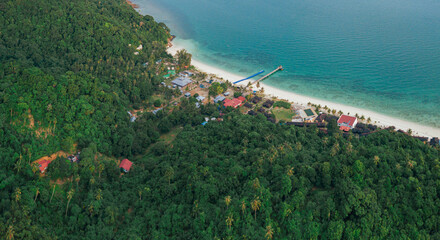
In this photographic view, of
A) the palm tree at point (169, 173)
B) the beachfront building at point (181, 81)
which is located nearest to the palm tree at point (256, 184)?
the palm tree at point (169, 173)

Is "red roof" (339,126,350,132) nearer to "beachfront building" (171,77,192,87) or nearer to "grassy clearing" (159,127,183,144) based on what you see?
"grassy clearing" (159,127,183,144)

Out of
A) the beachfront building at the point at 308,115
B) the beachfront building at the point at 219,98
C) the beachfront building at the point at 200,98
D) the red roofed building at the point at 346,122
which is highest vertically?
the red roofed building at the point at 346,122

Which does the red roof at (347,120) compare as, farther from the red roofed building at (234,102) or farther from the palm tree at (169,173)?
the palm tree at (169,173)

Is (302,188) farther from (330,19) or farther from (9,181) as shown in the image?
(330,19)

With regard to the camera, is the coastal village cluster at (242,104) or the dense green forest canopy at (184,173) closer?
the dense green forest canopy at (184,173)

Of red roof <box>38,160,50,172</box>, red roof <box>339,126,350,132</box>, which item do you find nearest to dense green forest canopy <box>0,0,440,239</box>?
red roof <box>38,160,50,172</box>

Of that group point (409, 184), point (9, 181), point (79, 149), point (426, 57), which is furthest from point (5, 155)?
point (426, 57)

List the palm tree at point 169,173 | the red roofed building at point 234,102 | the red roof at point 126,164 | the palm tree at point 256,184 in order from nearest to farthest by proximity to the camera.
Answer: the palm tree at point 256,184
the palm tree at point 169,173
the red roof at point 126,164
the red roofed building at point 234,102

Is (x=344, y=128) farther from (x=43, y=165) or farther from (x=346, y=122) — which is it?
(x=43, y=165)
